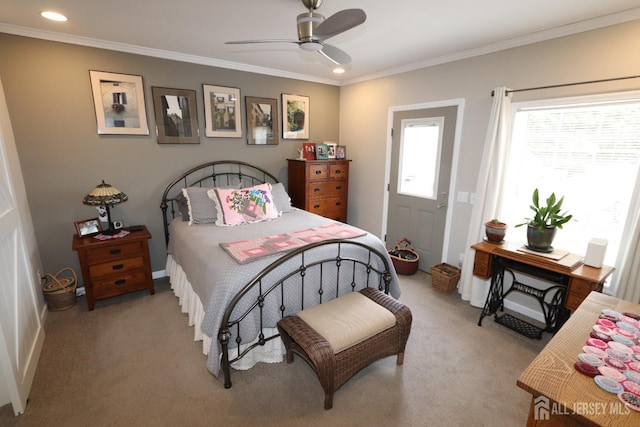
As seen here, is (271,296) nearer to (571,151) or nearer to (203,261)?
(203,261)

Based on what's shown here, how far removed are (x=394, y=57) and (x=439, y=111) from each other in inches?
31.5

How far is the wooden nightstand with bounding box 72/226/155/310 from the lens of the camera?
278cm

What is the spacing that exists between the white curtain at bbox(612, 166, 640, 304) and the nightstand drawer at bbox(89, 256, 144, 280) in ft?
13.9

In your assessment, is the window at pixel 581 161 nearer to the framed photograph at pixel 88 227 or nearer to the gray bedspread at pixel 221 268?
the gray bedspread at pixel 221 268

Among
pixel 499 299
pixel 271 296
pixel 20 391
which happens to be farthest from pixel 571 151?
pixel 20 391

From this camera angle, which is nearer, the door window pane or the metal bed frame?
the metal bed frame

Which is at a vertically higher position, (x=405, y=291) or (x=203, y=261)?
(x=203, y=261)

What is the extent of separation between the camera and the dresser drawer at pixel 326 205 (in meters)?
4.20

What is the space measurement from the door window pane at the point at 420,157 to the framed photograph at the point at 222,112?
2.16 metres

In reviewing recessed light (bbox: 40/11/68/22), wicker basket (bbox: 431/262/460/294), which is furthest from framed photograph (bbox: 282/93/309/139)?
wicker basket (bbox: 431/262/460/294)

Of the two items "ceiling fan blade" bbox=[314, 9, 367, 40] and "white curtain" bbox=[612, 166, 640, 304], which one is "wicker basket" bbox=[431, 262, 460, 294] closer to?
"white curtain" bbox=[612, 166, 640, 304]

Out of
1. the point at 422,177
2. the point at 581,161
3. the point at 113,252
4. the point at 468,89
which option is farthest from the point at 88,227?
the point at 581,161

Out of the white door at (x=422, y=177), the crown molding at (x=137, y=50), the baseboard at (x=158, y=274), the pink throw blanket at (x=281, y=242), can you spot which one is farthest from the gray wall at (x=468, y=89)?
the baseboard at (x=158, y=274)

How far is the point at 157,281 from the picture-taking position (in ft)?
11.5
